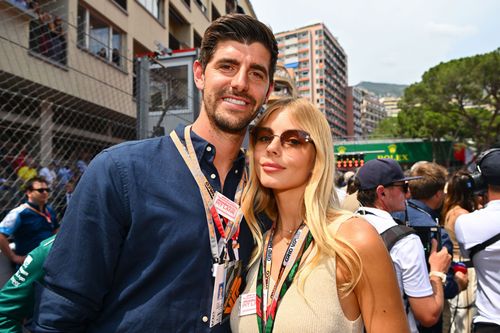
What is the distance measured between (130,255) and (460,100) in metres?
35.6

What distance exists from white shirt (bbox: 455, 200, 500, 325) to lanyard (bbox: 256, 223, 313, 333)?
1.62 metres

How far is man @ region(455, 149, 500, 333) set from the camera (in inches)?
105

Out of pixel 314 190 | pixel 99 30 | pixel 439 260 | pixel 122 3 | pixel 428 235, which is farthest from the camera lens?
pixel 122 3

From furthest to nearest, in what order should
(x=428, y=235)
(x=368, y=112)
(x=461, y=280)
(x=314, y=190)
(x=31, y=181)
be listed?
(x=368, y=112), (x=31, y=181), (x=461, y=280), (x=428, y=235), (x=314, y=190)

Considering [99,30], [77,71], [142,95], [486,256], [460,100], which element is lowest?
[486,256]

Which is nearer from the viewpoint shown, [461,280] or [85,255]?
[85,255]

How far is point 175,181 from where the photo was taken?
5.03 feet

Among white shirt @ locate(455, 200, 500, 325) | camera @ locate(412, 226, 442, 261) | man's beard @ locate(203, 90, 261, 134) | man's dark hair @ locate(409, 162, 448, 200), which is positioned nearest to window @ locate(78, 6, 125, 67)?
man's dark hair @ locate(409, 162, 448, 200)

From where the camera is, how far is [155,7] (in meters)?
17.1

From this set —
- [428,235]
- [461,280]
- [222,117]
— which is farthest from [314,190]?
[461,280]

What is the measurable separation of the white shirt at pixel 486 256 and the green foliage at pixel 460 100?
107ft

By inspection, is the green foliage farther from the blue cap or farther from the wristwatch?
the wristwatch

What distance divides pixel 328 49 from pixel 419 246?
378 ft

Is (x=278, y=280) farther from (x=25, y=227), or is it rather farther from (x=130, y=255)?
(x=25, y=227)
